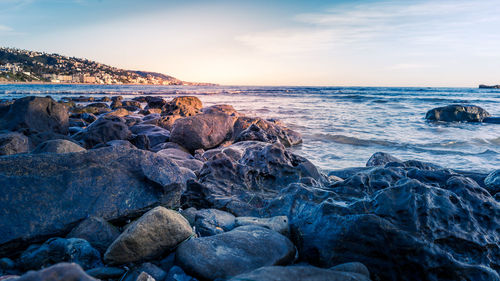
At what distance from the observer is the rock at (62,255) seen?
1.93m

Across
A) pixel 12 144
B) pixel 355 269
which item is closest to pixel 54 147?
pixel 12 144

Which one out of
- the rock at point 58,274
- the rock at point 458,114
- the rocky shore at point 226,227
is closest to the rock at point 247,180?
the rocky shore at point 226,227

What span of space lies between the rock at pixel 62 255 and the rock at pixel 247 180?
1374mm

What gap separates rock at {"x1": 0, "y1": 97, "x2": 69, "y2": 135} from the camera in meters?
7.33

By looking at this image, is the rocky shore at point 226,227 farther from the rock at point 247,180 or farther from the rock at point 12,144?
the rock at point 12,144

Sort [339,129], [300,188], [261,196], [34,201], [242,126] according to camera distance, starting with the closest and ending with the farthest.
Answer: [34,201]
[300,188]
[261,196]
[242,126]
[339,129]

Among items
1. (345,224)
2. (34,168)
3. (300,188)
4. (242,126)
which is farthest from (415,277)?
(242,126)

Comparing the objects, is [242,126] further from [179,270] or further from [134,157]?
[179,270]

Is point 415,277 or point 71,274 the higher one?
point 71,274

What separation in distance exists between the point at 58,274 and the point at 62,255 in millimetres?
1063

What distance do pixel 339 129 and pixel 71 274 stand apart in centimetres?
1073

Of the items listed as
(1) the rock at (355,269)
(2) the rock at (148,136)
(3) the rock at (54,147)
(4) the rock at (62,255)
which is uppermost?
(3) the rock at (54,147)

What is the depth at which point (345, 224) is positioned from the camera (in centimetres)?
203

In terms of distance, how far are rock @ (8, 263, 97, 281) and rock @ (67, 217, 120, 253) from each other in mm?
1125
